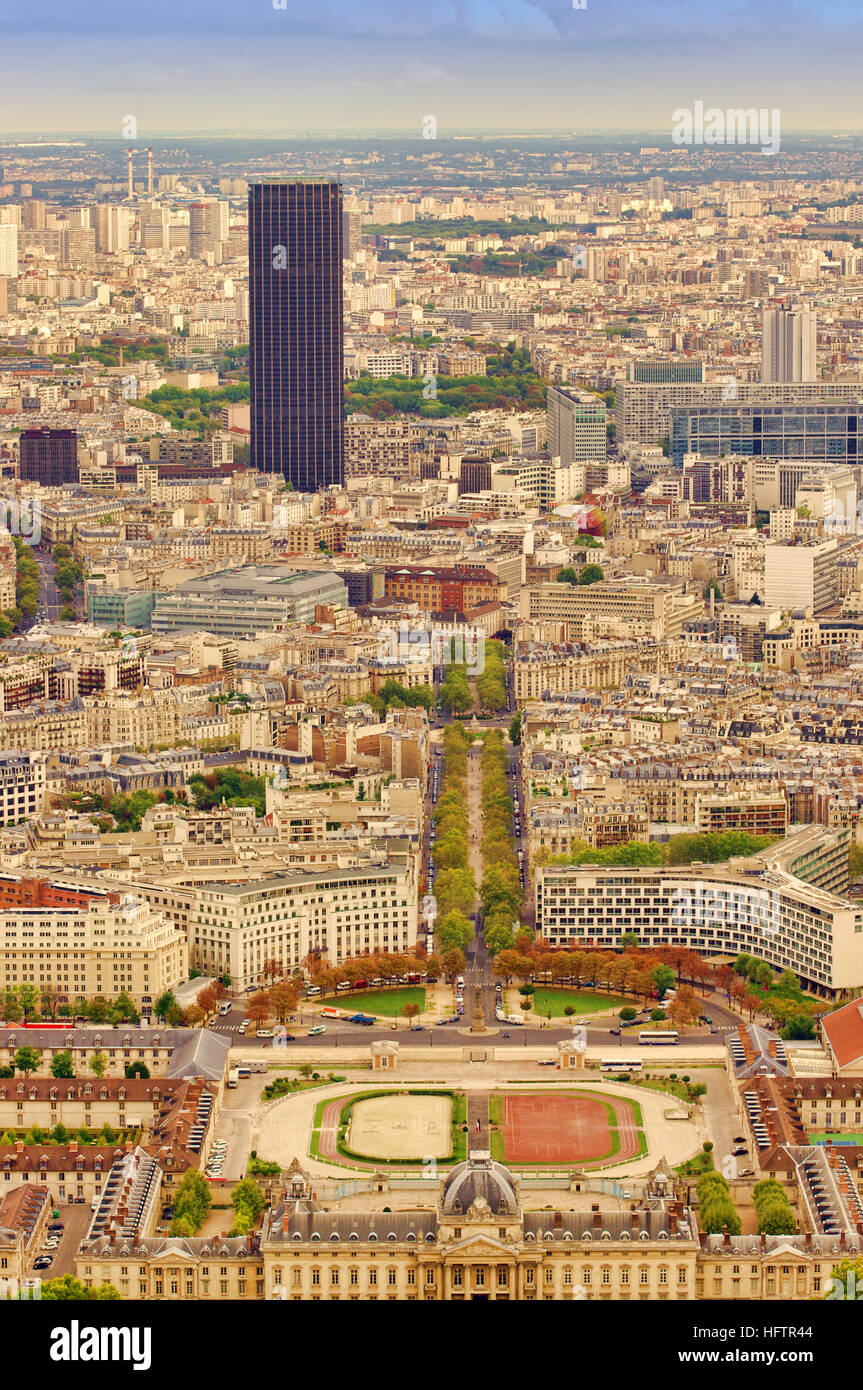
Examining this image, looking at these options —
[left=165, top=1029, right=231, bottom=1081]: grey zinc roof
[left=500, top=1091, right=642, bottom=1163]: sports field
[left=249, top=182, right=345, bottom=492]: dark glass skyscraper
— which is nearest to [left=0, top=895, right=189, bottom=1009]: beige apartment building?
[left=165, top=1029, right=231, bottom=1081]: grey zinc roof

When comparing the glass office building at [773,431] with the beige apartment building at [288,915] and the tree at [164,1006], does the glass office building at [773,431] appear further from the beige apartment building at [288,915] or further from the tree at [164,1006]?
the tree at [164,1006]

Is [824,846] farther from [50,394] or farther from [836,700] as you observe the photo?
[50,394]

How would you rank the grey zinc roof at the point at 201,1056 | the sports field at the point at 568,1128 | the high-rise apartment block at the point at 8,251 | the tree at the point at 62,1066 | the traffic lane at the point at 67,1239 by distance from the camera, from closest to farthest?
the traffic lane at the point at 67,1239 → the sports field at the point at 568,1128 → the grey zinc roof at the point at 201,1056 → the tree at the point at 62,1066 → the high-rise apartment block at the point at 8,251

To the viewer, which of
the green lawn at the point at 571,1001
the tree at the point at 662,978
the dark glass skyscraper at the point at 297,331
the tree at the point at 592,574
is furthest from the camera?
the dark glass skyscraper at the point at 297,331

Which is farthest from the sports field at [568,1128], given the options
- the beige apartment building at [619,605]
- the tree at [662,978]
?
the beige apartment building at [619,605]

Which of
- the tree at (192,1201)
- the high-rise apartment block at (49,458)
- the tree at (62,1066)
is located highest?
the high-rise apartment block at (49,458)

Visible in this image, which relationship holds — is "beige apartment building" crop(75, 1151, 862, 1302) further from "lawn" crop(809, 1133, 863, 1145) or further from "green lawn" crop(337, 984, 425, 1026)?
"green lawn" crop(337, 984, 425, 1026)

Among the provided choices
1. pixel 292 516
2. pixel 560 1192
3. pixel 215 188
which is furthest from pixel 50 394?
pixel 560 1192
